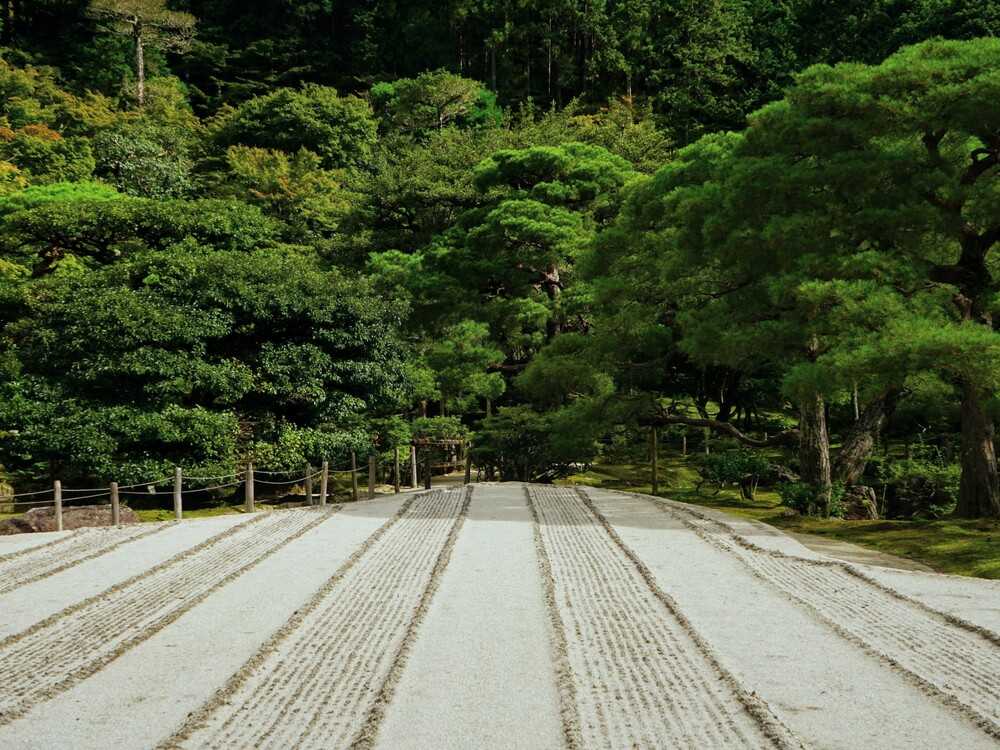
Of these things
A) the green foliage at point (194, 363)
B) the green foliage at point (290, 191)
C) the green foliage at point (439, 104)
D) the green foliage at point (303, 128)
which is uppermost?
the green foliage at point (439, 104)

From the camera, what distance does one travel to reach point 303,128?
114 ft

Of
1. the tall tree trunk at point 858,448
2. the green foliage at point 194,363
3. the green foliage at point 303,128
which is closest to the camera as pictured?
the tall tree trunk at point 858,448

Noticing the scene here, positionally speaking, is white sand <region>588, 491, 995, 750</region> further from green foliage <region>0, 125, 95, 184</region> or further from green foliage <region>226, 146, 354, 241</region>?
green foliage <region>0, 125, 95, 184</region>

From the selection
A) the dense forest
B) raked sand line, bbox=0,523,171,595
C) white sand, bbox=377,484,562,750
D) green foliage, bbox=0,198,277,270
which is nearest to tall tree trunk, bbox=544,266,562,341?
the dense forest

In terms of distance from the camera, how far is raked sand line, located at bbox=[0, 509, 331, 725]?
15.8 feet

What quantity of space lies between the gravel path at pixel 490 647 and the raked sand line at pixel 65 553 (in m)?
0.06

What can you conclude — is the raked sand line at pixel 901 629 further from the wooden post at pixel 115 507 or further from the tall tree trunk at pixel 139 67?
the tall tree trunk at pixel 139 67

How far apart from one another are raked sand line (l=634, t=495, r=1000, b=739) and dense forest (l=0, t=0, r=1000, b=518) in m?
2.29

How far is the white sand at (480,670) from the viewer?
397cm

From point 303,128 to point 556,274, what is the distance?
17981 millimetres

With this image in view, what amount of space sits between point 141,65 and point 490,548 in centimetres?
3600

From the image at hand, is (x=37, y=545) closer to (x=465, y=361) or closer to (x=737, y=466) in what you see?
(x=737, y=466)

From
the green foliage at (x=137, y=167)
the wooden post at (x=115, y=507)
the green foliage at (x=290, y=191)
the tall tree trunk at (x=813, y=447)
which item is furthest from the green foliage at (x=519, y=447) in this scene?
the green foliage at (x=137, y=167)

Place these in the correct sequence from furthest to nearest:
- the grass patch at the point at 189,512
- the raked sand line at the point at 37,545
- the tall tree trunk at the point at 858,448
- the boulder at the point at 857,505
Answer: the grass patch at the point at 189,512, the tall tree trunk at the point at 858,448, the boulder at the point at 857,505, the raked sand line at the point at 37,545
